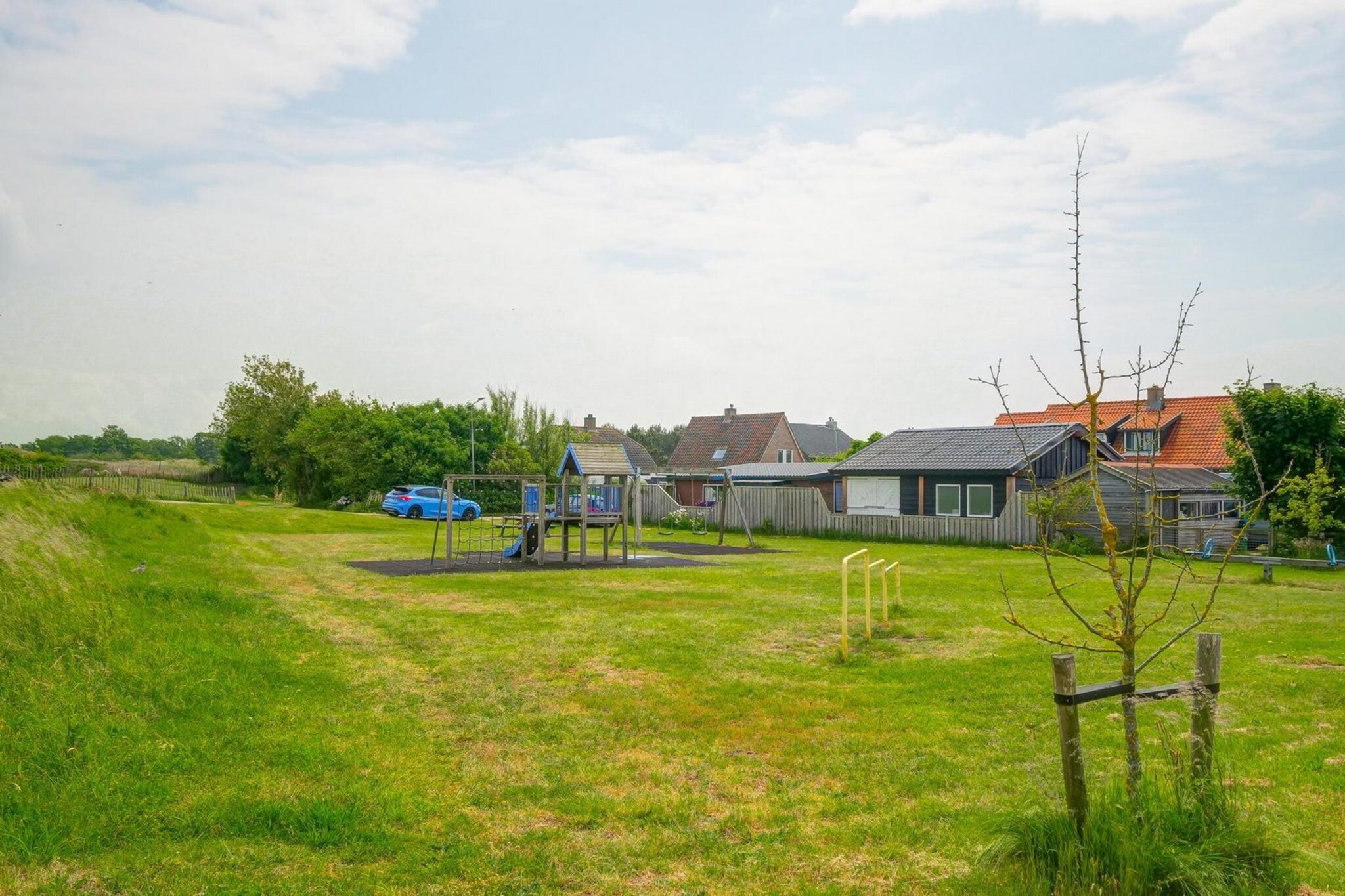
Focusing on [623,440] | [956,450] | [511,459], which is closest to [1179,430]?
[956,450]

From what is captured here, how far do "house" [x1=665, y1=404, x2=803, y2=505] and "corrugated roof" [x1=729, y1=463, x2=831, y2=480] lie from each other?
37.3 feet

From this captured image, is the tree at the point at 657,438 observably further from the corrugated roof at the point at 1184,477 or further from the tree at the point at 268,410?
the corrugated roof at the point at 1184,477

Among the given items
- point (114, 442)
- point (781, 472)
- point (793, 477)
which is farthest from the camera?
point (114, 442)

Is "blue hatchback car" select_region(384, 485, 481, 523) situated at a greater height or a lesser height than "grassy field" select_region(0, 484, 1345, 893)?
greater

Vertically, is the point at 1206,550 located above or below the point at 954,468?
below

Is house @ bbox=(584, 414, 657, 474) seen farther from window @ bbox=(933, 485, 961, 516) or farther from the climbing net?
window @ bbox=(933, 485, 961, 516)

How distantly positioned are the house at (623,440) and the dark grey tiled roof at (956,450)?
89.0 feet

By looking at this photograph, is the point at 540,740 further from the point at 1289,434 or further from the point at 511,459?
the point at 511,459

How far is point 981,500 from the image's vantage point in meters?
32.6

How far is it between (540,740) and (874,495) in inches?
1187

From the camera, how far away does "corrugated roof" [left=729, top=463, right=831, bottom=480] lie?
45.8m

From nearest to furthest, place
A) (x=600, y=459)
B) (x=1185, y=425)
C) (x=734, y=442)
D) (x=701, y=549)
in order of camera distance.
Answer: (x=600, y=459) < (x=701, y=549) < (x=1185, y=425) < (x=734, y=442)

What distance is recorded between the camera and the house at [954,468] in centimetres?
3209

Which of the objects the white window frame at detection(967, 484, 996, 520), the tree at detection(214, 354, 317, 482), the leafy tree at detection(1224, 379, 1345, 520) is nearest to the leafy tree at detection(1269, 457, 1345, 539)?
the leafy tree at detection(1224, 379, 1345, 520)
